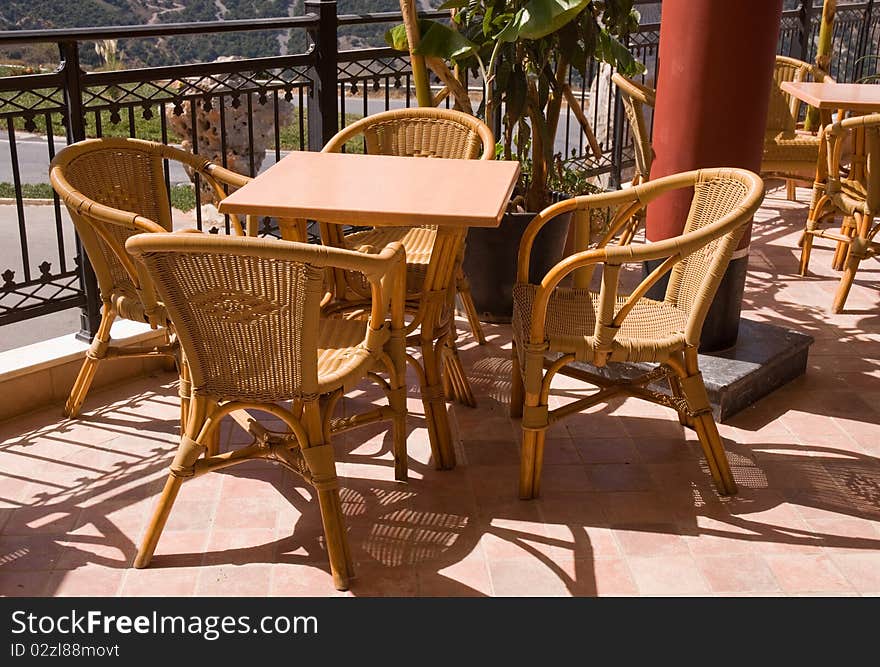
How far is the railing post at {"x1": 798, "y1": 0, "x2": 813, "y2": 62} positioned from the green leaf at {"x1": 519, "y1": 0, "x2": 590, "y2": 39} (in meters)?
4.26

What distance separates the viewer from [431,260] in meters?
3.41

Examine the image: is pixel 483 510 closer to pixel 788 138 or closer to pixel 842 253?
pixel 842 253

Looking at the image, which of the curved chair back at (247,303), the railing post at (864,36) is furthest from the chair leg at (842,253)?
the curved chair back at (247,303)

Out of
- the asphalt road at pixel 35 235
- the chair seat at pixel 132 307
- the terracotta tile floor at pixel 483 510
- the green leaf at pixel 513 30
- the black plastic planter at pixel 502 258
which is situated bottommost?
the asphalt road at pixel 35 235

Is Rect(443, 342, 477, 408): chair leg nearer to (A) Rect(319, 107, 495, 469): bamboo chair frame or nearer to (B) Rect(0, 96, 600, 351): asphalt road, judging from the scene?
(A) Rect(319, 107, 495, 469): bamboo chair frame

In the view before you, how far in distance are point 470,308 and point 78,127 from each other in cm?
172

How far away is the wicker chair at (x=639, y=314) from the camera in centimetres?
312

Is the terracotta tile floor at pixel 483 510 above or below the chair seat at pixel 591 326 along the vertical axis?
below

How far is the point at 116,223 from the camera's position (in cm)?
333

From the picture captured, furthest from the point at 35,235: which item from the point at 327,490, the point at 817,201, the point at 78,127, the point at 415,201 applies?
the point at 327,490

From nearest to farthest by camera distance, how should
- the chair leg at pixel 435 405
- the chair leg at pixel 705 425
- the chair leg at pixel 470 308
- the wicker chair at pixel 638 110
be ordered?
1. the chair leg at pixel 705 425
2. the chair leg at pixel 435 405
3. the chair leg at pixel 470 308
4. the wicker chair at pixel 638 110

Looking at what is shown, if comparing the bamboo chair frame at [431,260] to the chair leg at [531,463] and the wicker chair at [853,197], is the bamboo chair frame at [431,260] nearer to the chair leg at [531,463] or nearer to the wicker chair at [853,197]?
the chair leg at [531,463]

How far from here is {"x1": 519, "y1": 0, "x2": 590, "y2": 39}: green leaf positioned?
4.12m

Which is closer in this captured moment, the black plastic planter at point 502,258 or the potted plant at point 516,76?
the potted plant at point 516,76
